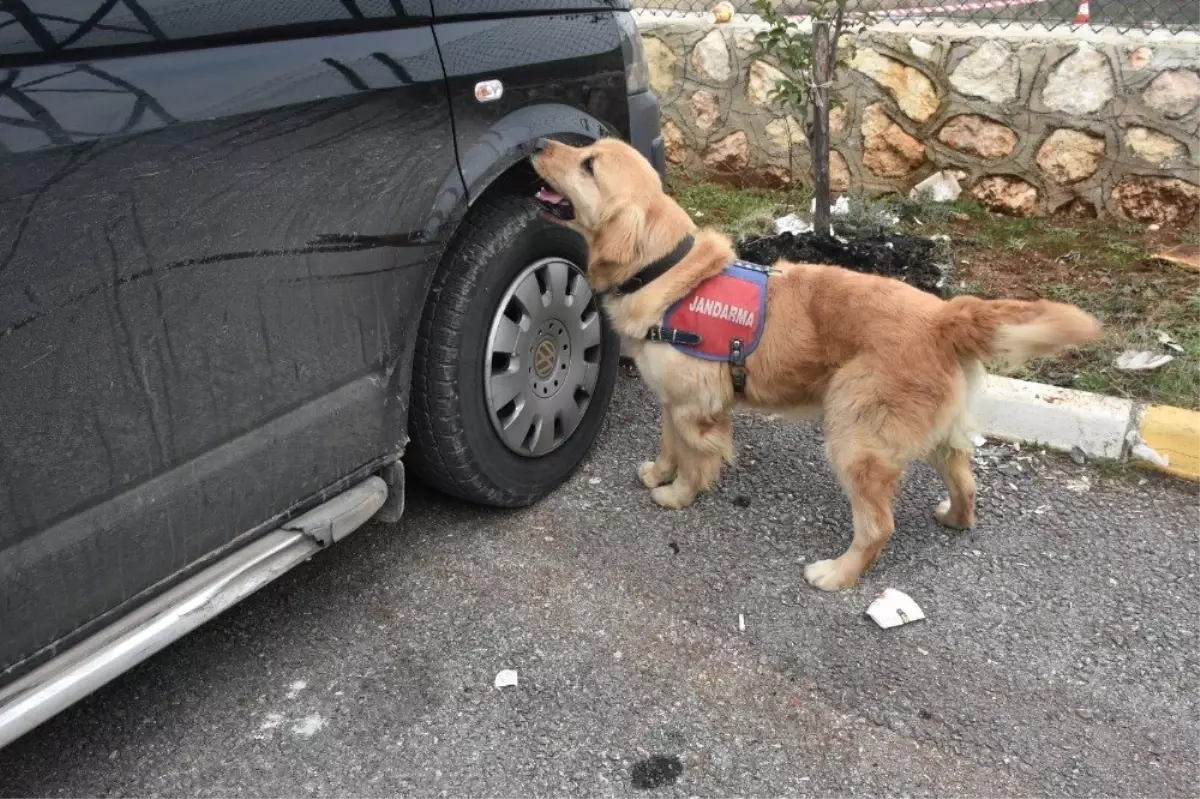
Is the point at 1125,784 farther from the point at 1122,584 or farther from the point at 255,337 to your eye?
the point at 255,337

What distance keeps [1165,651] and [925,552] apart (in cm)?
73

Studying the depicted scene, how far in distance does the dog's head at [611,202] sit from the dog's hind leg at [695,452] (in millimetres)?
538

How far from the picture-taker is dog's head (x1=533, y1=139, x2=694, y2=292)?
2.94 m

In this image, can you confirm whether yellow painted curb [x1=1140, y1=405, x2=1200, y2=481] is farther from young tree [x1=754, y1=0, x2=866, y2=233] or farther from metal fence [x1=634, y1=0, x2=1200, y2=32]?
metal fence [x1=634, y1=0, x2=1200, y2=32]

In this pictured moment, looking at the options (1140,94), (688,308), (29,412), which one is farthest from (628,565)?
(1140,94)

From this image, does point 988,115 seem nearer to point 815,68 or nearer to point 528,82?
point 815,68

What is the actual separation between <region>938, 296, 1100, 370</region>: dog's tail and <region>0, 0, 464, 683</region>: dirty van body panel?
152 centimetres

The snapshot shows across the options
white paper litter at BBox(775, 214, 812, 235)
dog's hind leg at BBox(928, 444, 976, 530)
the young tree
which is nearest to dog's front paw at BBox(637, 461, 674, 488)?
dog's hind leg at BBox(928, 444, 976, 530)

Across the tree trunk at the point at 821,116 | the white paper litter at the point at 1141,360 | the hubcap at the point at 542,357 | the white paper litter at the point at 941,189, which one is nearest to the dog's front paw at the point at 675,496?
the hubcap at the point at 542,357

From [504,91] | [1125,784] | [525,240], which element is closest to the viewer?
[1125,784]

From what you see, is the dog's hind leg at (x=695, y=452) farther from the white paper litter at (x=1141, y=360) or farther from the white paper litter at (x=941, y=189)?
the white paper litter at (x=941, y=189)

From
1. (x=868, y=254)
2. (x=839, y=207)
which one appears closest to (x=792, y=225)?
(x=839, y=207)

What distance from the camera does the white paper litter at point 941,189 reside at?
5484 millimetres

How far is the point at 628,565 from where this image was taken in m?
3.10
